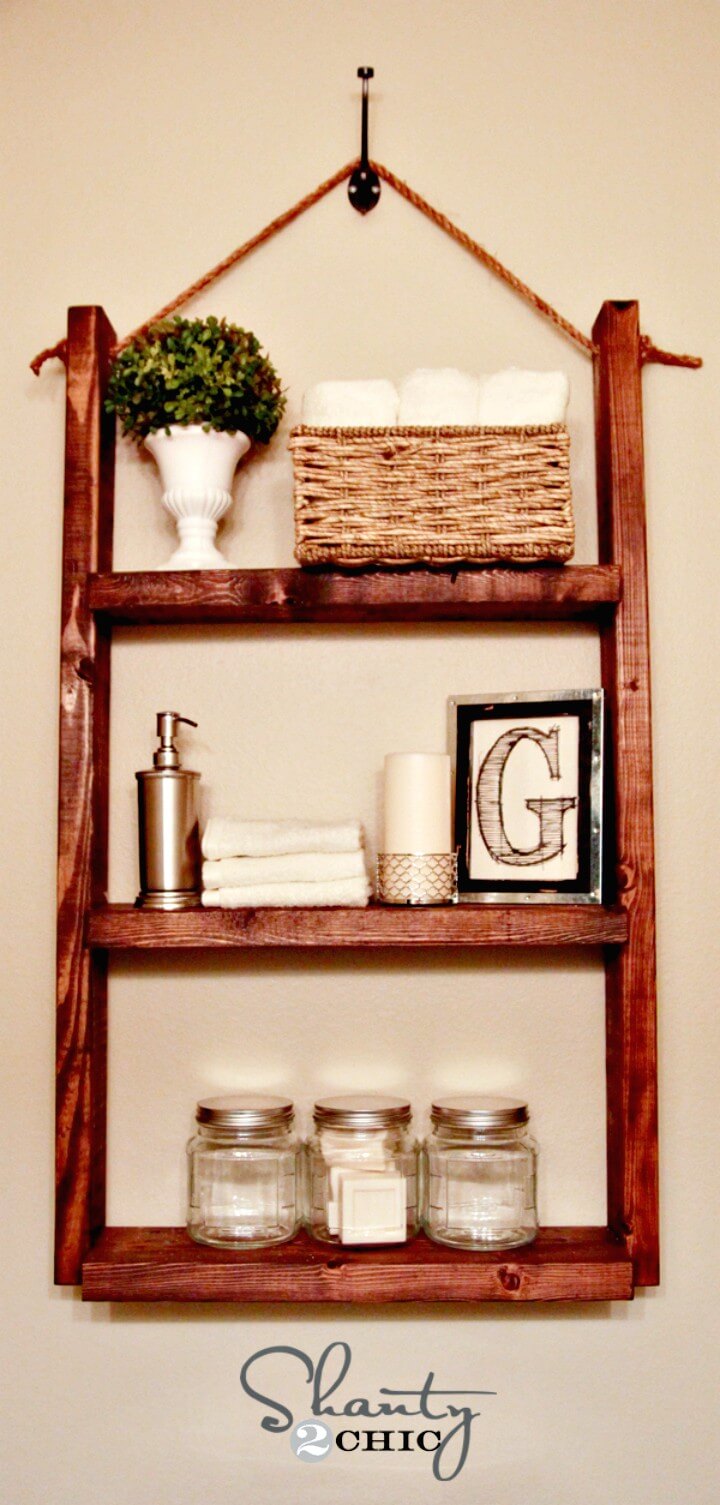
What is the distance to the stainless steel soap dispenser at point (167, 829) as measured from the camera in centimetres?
132

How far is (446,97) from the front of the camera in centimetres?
150

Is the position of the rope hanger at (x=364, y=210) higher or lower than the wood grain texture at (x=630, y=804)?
higher

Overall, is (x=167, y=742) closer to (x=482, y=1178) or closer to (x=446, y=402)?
(x=446, y=402)

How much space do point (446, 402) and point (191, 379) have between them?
0.27m

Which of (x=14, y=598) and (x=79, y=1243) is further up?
(x=14, y=598)

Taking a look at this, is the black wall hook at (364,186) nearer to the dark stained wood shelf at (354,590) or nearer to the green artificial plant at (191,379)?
the green artificial plant at (191,379)

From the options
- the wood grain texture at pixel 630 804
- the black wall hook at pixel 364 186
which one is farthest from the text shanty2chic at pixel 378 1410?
the black wall hook at pixel 364 186

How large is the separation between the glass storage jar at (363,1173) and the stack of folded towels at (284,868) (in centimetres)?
22

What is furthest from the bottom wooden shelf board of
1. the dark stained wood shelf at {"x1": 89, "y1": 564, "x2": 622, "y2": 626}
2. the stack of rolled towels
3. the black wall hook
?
the black wall hook

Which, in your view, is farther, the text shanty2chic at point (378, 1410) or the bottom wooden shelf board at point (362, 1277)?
the text shanty2chic at point (378, 1410)

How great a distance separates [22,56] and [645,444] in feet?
2.89

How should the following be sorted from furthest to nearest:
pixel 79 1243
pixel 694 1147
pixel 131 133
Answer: pixel 131 133
pixel 694 1147
pixel 79 1243

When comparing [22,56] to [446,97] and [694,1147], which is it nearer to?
[446,97]

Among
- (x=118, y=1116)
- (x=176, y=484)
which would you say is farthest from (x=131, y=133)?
(x=118, y=1116)
